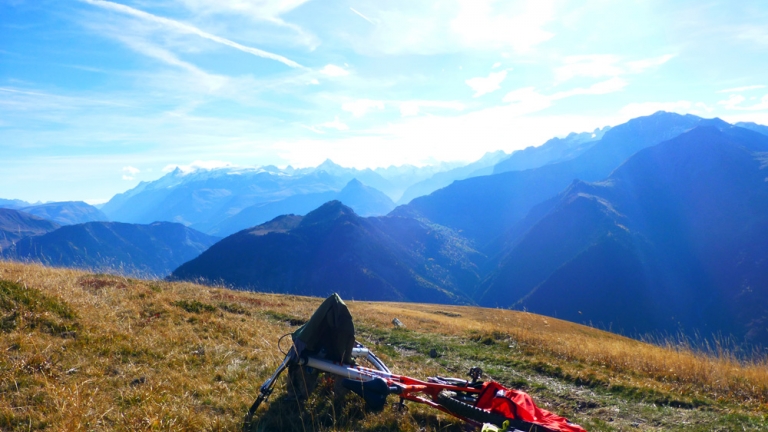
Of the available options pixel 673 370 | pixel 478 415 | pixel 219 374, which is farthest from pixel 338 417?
pixel 673 370

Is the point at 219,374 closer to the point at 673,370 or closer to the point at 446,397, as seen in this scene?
the point at 446,397

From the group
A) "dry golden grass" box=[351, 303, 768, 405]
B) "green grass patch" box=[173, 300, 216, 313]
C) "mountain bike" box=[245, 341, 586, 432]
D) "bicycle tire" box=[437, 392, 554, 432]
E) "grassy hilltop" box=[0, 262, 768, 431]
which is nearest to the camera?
"bicycle tire" box=[437, 392, 554, 432]

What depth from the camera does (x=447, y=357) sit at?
40.5 feet

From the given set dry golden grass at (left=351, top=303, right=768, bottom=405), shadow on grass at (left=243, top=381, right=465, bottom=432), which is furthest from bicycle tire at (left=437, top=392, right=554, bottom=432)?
dry golden grass at (left=351, top=303, right=768, bottom=405)

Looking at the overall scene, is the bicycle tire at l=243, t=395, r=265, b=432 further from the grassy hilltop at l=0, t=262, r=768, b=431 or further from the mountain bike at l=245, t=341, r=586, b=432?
the grassy hilltop at l=0, t=262, r=768, b=431

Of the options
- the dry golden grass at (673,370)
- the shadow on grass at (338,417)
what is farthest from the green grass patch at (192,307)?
the dry golden grass at (673,370)

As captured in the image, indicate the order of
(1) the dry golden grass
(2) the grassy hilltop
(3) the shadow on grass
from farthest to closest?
1. (1) the dry golden grass
2. (3) the shadow on grass
3. (2) the grassy hilltop

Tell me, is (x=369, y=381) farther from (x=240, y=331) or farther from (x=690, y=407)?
(x=690, y=407)

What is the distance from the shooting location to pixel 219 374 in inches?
285

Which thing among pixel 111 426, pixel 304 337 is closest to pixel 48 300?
pixel 111 426

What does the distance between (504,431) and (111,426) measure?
5033 millimetres

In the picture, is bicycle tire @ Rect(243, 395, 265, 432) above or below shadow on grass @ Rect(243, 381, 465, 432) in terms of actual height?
above

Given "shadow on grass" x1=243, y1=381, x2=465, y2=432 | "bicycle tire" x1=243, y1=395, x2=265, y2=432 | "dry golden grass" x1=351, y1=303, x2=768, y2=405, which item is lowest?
"dry golden grass" x1=351, y1=303, x2=768, y2=405

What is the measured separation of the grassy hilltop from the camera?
18.3ft
